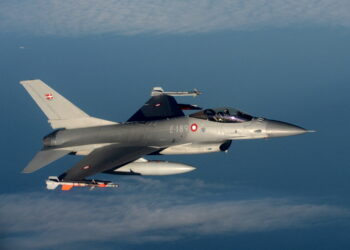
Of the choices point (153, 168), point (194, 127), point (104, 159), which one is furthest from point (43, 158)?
point (194, 127)

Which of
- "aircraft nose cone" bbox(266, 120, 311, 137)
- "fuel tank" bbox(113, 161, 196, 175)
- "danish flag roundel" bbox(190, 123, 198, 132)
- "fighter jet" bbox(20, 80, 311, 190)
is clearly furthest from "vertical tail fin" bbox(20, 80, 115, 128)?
"aircraft nose cone" bbox(266, 120, 311, 137)

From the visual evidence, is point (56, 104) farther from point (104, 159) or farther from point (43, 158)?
point (104, 159)

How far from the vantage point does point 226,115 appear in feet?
129

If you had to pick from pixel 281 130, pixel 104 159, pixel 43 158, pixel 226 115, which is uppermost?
pixel 226 115

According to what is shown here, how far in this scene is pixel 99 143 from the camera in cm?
4066

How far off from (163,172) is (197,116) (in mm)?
3824

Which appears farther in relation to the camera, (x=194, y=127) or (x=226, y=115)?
(x=194, y=127)

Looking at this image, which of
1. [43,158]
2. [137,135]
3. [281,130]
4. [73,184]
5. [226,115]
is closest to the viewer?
[73,184]

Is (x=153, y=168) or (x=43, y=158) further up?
(x=43, y=158)

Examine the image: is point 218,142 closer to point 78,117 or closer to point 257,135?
point 257,135

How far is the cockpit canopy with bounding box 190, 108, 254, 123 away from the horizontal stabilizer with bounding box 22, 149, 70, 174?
8.75 meters

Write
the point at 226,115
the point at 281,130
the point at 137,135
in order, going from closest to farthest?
the point at 281,130
the point at 226,115
the point at 137,135

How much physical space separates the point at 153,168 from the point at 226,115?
5.16 m

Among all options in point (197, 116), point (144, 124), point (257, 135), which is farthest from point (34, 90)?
point (257, 135)
